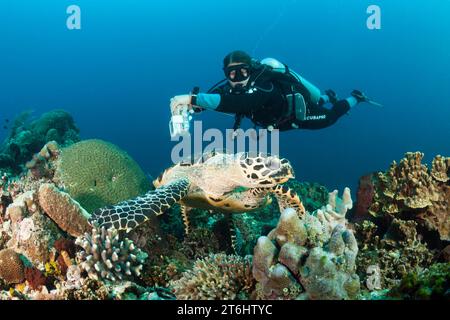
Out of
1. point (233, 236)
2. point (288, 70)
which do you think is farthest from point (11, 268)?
point (288, 70)

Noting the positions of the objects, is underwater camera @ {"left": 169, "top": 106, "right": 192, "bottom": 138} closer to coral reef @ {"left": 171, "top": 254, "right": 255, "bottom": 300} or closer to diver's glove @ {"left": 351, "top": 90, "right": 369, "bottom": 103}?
coral reef @ {"left": 171, "top": 254, "right": 255, "bottom": 300}

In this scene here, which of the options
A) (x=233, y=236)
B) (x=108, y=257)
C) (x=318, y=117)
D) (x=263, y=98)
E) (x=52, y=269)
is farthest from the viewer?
(x=318, y=117)

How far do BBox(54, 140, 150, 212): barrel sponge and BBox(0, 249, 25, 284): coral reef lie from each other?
2294 millimetres

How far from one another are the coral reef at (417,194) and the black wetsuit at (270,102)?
8.59 feet

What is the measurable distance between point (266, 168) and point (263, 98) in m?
1.97

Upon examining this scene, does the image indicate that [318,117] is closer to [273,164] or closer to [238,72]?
[238,72]

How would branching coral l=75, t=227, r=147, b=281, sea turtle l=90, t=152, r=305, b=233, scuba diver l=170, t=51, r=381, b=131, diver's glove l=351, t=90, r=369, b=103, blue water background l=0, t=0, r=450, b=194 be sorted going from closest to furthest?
1. branching coral l=75, t=227, r=147, b=281
2. sea turtle l=90, t=152, r=305, b=233
3. scuba diver l=170, t=51, r=381, b=131
4. diver's glove l=351, t=90, r=369, b=103
5. blue water background l=0, t=0, r=450, b=194

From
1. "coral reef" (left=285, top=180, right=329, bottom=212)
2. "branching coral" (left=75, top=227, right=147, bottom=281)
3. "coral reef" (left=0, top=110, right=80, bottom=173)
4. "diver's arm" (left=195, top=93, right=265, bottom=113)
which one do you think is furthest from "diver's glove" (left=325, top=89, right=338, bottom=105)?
"coral reef" (left=0, top=110, right=80, bottom=173)

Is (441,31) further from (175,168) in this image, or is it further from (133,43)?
(175,168)

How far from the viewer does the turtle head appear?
515cm

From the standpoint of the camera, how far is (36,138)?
10906 millimetres

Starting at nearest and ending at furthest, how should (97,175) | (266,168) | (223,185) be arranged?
(266,168) < (223,185) < (97,175)

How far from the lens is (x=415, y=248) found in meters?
4.53

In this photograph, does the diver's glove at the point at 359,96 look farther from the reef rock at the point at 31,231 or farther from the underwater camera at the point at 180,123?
the reef rock at the point at 31,231
